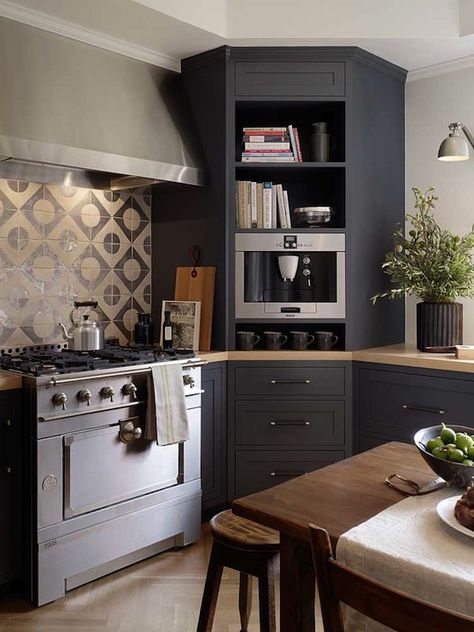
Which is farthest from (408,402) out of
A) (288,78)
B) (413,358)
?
(288,78)

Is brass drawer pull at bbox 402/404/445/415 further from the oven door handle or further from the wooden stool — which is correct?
the wooden stool

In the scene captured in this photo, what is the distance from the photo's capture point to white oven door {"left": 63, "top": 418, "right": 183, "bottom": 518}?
258cm

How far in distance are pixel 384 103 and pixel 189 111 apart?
110cm

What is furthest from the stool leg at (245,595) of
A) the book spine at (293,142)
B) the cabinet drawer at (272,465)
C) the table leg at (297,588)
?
the book spine at (293,142)

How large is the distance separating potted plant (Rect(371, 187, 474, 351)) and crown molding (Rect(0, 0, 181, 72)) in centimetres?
157

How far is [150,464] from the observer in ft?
9.46

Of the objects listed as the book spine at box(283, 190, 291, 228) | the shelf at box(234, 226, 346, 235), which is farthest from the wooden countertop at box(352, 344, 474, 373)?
the book spine at box(283, 190, 291, 228)

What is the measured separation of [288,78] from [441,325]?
1.51 meters

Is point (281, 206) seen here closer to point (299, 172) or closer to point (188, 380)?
point (299, 172)

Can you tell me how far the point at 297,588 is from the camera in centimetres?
137

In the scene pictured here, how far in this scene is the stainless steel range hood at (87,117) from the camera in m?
2.79

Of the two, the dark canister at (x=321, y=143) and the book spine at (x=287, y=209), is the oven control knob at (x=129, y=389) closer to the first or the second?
the book spine at (x=287, y=209)

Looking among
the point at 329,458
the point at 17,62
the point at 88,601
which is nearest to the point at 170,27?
the point at 17,62

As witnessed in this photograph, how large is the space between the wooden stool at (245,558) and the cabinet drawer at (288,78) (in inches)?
88.7
